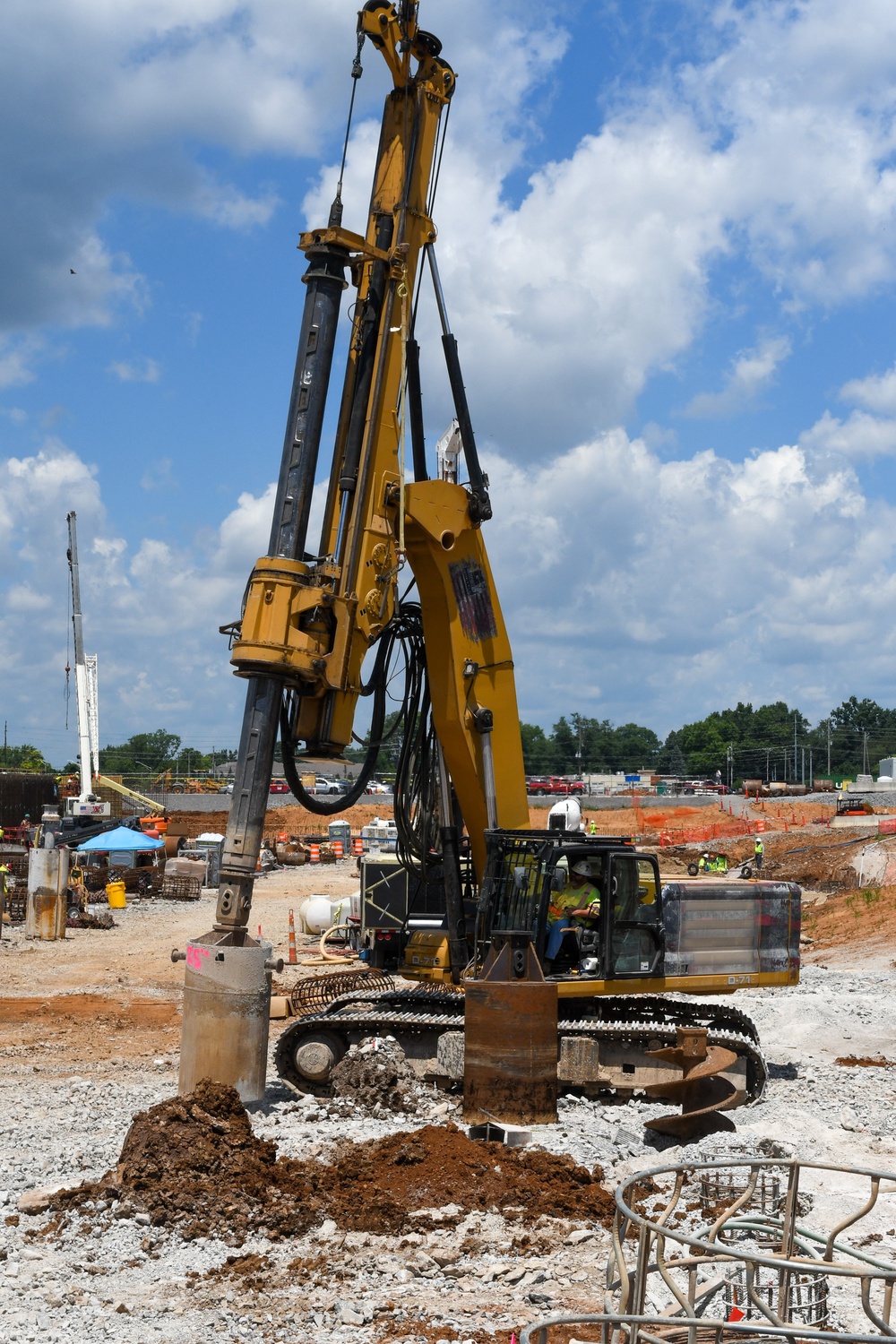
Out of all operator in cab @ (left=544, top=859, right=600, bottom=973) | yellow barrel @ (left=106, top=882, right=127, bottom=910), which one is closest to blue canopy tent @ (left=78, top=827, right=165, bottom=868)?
yellow barrel @ (left=106, top=882, right=127, bottom=910)

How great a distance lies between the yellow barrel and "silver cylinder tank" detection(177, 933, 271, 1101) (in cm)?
2419

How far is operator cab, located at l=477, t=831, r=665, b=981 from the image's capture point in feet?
38.0

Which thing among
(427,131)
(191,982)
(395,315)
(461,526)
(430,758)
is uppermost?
(427,131)

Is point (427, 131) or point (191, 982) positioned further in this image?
point (427, 131)

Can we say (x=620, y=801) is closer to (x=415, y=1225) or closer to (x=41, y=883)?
(x=41, y=883)

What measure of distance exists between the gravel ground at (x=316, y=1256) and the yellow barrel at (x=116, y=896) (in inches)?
881

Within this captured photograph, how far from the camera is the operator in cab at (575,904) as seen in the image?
1173 cm

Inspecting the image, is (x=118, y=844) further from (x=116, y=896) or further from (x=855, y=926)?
(x=855, y=926)

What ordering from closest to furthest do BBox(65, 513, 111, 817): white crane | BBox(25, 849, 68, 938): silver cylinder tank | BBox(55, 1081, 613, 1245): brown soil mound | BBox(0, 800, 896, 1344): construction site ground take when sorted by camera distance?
BBox(0, 800, 896, 1344): construction site ground
BBox(55, 1081, 613, 1245): brown soil mound
BBox(25, 849, 68, 938): silver cylinder tank
BBox(65, 513, 111, 817): white crane

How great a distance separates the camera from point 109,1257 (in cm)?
757

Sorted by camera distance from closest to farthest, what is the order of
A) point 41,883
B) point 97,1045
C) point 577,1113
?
point 577,1113 → point 97,1045 → point 41,883

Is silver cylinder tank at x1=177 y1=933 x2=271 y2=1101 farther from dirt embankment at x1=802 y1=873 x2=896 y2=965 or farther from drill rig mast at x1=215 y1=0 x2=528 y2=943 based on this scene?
dirt embankment at x1=802 y1=873 x2=896 y2=965

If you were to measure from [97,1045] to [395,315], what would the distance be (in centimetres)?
888

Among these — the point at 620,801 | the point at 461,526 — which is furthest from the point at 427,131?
the point at 620,801
